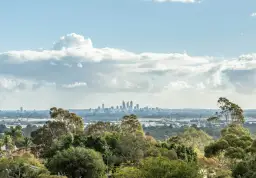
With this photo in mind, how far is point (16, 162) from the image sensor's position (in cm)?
4412

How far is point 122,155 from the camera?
191ft

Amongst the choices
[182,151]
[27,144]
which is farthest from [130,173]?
[27,144]

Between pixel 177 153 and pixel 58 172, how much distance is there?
66.6 ft

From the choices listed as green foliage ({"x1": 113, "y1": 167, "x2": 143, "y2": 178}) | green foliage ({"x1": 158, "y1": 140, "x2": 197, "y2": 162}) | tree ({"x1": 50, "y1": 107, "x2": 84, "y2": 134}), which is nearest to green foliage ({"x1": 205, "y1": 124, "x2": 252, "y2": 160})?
green foliage ({"x1": 158, "y1": 140, "x2": 197, "y2": 162})

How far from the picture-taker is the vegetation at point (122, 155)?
38934 millimetres

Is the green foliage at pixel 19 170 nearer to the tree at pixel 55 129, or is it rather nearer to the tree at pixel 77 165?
the tree at pixel 77 165

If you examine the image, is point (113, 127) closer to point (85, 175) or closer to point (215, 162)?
point (215, 162)

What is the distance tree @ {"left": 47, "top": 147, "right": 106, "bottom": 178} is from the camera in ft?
157

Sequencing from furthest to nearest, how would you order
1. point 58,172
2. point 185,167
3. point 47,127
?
point 47,127
point 58,172
point 185,167

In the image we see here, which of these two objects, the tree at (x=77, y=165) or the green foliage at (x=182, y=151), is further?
the green foliage at (x=182, y=151)

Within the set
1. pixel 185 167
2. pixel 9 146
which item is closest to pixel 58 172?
pixel 185 167

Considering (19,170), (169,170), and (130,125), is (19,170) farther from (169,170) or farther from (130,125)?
(130,125)

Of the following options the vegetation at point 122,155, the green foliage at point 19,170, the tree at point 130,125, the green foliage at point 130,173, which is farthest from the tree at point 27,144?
the green foliage at point 130,173

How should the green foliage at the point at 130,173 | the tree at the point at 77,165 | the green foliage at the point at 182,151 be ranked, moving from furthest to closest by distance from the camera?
the green foliage at the point at 182,151 → the tree at the point at 77,165 → the green foliage at the point at 130,173
